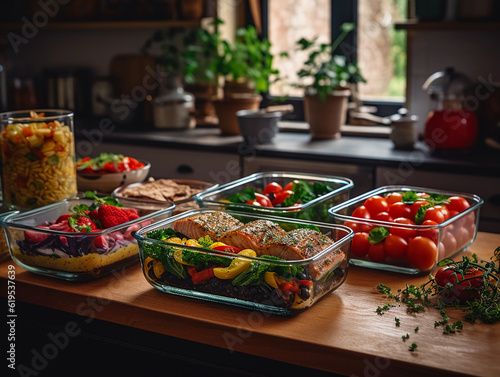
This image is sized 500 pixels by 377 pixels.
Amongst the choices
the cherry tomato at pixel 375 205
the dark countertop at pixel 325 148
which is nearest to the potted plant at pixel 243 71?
the dark countertop at pixel 325 148

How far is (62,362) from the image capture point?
1449 millimetres

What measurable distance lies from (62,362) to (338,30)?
2.62 m

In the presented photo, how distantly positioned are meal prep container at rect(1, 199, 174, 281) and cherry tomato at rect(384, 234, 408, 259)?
1.71 ft

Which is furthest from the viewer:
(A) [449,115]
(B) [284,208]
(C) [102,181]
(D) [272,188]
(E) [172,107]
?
(E) [172,107]

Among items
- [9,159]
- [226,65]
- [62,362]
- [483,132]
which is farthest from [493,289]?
[226,65]

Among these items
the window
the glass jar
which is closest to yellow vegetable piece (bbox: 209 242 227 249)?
the window

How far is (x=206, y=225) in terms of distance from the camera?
1.34m

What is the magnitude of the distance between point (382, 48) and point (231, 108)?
2.93 feet

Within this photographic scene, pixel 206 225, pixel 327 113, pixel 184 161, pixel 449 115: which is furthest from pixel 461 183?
pixel 206 225

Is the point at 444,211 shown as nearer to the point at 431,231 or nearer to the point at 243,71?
the point at 431,231

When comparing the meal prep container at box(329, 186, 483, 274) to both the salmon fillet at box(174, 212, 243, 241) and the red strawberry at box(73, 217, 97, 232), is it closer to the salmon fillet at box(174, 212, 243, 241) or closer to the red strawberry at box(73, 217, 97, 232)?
the salmon fillet at box(174, 212, 243, 241)

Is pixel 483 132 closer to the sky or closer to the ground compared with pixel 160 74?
closer to the ground

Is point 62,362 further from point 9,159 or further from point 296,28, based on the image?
point 296,28

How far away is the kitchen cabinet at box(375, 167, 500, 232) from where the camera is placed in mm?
2572
